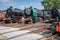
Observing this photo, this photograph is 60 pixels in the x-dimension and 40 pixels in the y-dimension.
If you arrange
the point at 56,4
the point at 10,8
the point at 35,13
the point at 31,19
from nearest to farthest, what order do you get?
the point at 31,19
the point at 35,13
the point at 10,8
the point at 56,4

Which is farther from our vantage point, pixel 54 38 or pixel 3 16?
pixel 3 16

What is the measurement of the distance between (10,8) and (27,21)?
150 inches

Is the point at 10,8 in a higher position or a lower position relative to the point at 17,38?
higher

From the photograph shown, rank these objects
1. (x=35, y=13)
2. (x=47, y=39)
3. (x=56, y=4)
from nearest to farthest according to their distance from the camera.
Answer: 1. (x=47, y=39)
2. (x=35, y=13)
3. (x=56, y=4)

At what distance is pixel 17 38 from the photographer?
10.5 m

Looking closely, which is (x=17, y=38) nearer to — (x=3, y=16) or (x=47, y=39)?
(x=47, y=39)

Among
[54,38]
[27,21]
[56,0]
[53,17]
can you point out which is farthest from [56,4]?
[54,38]

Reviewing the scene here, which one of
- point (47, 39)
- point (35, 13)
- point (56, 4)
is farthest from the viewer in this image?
point (56, 4)

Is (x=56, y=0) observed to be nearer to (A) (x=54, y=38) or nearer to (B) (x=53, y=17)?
(B) (x=53, y=17)

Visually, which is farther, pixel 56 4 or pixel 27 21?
pixel 56 4

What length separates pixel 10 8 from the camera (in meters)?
21.4

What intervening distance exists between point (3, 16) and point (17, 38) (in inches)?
487

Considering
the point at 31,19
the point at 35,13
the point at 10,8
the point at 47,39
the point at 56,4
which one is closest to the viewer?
the point at 47,39

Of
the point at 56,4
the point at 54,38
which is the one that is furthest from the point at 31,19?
the point at 56,4
